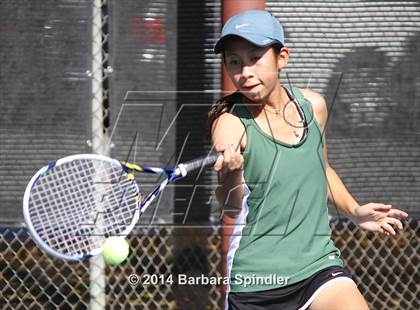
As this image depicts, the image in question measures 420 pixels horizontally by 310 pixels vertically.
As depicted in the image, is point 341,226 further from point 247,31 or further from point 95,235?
point 247,31

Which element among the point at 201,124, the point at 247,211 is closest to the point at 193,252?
the point at 201,124

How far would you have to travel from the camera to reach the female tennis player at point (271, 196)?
11.5ft

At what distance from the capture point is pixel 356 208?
12.3ft

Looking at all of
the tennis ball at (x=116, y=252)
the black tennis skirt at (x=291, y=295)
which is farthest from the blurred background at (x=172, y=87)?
the black tennis skirt at (x=291, y=295)

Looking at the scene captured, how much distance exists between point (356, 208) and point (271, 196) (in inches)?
15.6

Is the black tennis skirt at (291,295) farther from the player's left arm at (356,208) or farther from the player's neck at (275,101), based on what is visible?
the player's neck at (275,101)

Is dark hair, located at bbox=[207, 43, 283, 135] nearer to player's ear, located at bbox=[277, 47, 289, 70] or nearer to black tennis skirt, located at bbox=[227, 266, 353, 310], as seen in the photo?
player's ear, located at bbox=[277, 47, 289, 70]

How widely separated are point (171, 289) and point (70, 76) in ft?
4.75

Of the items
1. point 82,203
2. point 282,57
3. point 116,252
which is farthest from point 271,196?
point 82,203

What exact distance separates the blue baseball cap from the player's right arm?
28 centimetres

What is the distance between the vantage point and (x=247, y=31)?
346cm

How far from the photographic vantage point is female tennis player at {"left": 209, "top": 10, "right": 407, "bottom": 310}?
3496 millimetres

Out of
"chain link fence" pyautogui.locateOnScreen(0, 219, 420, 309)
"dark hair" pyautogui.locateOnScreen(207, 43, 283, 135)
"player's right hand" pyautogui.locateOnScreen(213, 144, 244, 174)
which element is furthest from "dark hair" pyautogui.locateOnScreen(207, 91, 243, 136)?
"chain link fence" pyautogui.locateOnScreen(0, 219, 420, 309)

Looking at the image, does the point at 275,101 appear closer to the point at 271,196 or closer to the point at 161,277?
the point at 271,196
